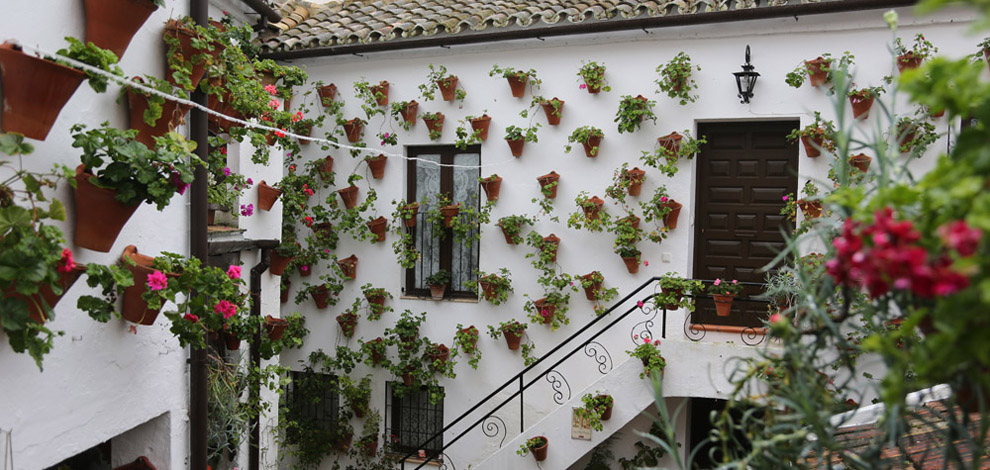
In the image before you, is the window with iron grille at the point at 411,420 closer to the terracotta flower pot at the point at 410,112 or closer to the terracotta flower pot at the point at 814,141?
the terracotta flower pot at the point at 410,112

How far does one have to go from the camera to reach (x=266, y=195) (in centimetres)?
Answer: 686

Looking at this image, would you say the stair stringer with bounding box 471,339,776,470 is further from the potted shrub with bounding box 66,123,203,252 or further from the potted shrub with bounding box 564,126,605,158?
the potted shrub with bounding box 66,123,203,252

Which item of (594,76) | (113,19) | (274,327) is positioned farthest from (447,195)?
(113,19)

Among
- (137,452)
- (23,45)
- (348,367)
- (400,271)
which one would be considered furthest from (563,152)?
(23,45)

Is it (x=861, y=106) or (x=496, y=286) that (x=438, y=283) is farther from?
(x=861, y=106)

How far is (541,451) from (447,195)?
3.08 metres

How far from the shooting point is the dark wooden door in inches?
299

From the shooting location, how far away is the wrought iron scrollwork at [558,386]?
822cm

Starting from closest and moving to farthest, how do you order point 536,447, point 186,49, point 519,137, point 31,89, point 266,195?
point 31,89 → point 186,49 → point 266,195 → point 536,447 → point 519,137

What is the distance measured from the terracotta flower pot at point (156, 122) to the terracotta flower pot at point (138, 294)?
2.06 ft

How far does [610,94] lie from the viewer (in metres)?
7.98

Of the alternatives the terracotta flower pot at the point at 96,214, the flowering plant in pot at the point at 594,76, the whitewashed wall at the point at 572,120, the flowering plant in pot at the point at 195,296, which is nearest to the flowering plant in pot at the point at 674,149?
the whitewashed wall at the point at 572,120

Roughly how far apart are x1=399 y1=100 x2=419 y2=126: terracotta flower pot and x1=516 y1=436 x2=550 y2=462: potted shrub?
3789 mm

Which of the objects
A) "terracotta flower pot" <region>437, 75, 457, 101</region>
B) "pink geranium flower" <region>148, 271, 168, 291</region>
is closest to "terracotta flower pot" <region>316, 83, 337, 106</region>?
"terracotta flower pot" <region>437, 75, 457, 101</region>
